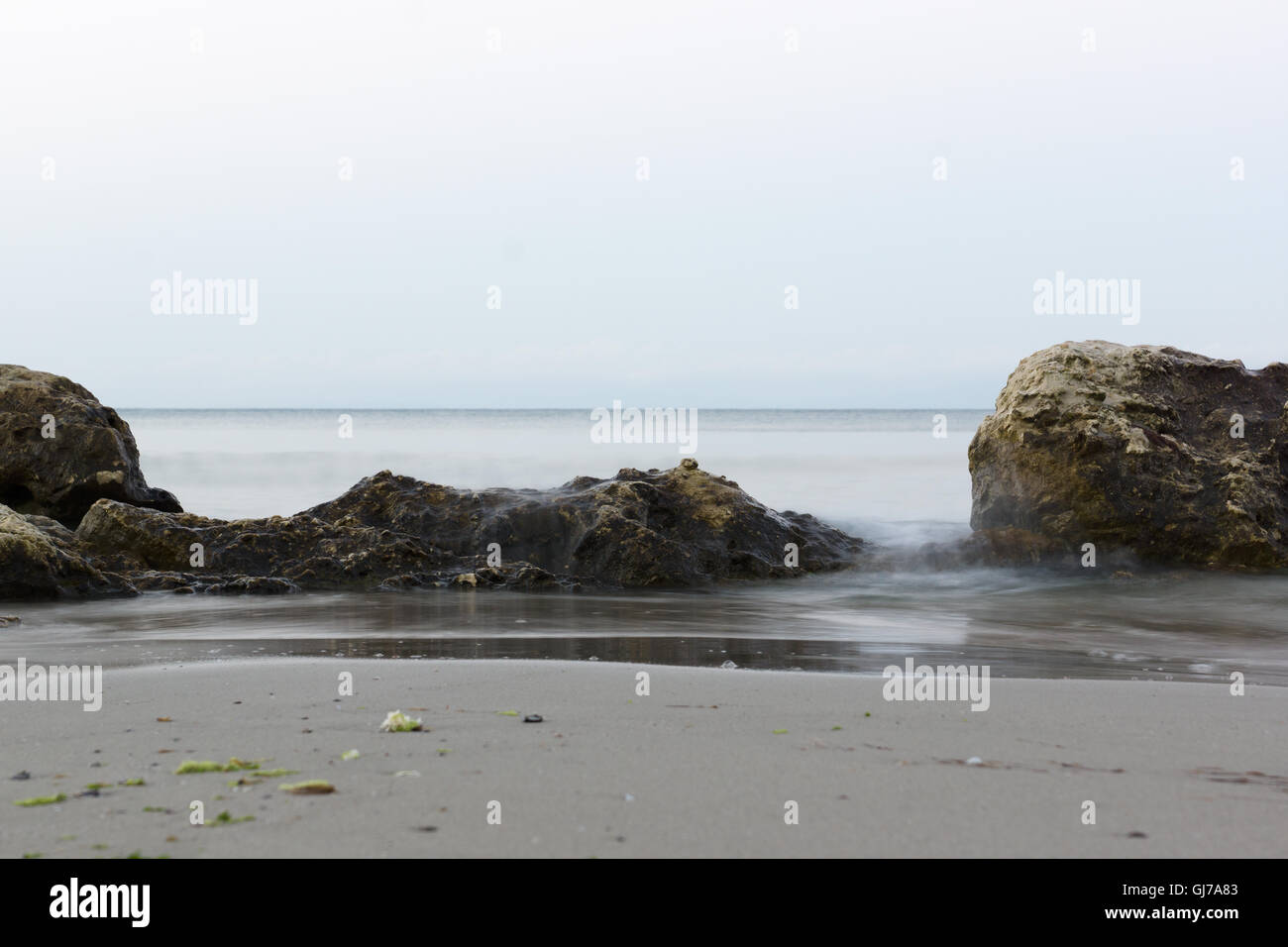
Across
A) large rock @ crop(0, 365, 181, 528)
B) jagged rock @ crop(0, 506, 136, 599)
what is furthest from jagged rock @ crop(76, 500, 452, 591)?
large rock @ crop(0, 365, 181, 528)

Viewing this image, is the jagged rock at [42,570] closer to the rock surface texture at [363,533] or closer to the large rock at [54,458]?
the rock surface texture at [363,533]

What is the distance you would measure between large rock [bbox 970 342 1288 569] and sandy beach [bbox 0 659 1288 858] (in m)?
4.82

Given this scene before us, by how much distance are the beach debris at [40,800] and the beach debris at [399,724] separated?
3.03 ft

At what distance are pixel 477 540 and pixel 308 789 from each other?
6.08 metres

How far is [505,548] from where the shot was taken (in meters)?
8.53

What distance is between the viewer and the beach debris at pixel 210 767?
2.73 meters

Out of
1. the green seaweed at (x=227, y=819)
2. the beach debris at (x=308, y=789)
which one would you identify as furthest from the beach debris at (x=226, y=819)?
the beach debris at (x=308, y=789)

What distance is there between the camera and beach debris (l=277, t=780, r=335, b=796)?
2506mm

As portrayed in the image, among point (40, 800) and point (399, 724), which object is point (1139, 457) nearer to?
point (399, 724)

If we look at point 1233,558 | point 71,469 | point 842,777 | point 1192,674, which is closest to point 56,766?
point 842,777

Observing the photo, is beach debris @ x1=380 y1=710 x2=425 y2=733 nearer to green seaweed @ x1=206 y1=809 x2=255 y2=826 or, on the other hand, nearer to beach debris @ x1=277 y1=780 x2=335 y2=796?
beach debris @ x1=277 y1=780 x2=335 y2=796

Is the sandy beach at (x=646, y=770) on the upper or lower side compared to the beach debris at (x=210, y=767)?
lower

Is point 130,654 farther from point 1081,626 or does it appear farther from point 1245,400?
point 1245,400

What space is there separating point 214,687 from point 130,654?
1.30 meters
